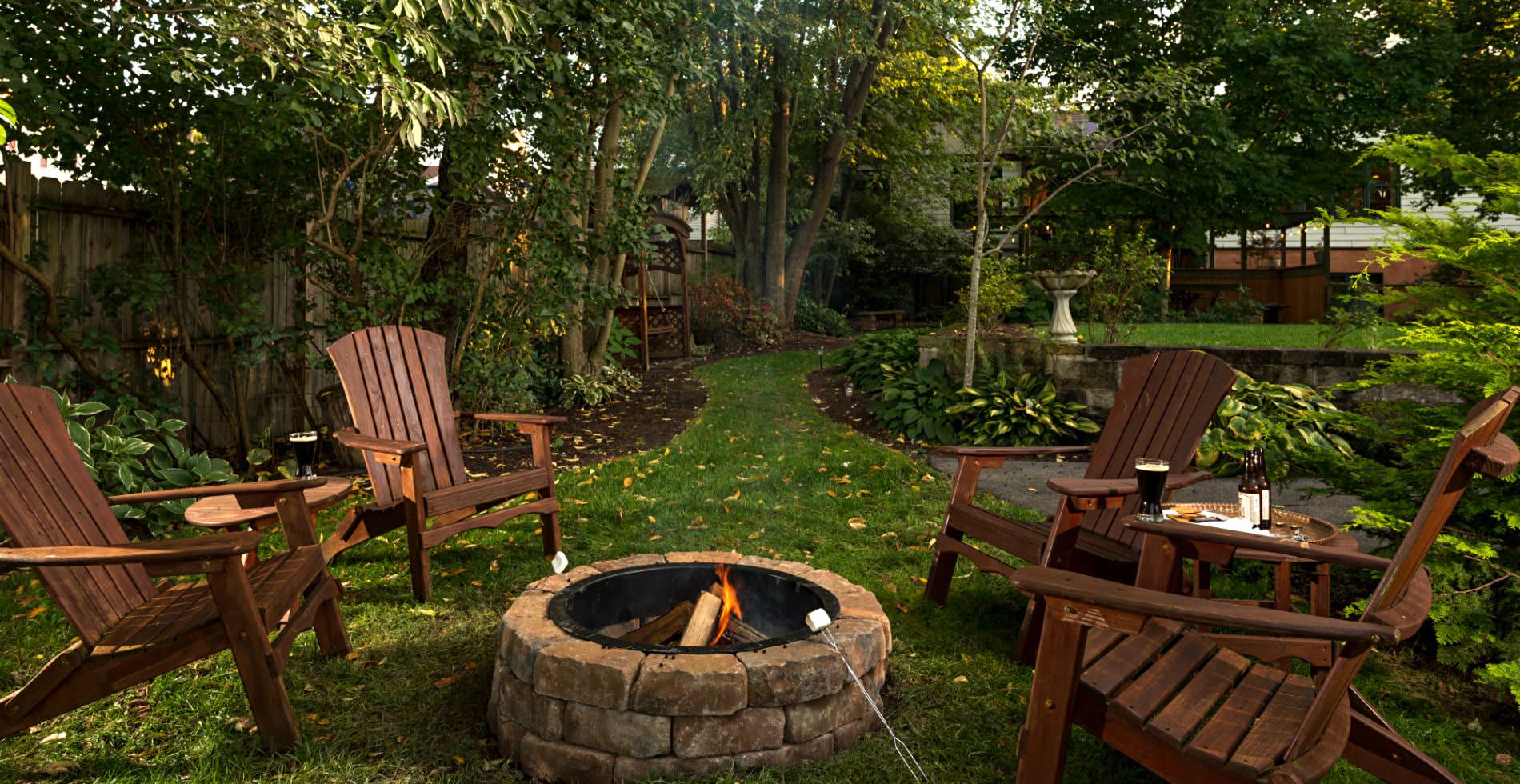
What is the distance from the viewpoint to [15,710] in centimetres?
208

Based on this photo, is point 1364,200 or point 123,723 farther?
point 1364,200

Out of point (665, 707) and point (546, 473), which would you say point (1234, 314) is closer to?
point (546, 473)

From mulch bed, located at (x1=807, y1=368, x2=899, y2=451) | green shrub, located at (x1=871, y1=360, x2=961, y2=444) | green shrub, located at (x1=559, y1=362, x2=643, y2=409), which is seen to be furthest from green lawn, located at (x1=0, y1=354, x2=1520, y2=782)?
green shrub, located at (x1=559, y1=362, x2=643, y2=409)

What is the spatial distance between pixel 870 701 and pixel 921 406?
16.1ft

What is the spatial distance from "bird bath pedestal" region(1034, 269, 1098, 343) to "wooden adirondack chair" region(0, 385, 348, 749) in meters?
6.66

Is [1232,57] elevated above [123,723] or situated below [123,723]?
above

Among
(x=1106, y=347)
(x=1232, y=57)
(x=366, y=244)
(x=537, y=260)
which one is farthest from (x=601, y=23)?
(x=1232, y=57)

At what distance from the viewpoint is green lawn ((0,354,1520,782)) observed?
2.34 meters

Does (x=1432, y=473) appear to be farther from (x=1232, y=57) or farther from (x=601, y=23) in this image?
(x=1232, y=57)

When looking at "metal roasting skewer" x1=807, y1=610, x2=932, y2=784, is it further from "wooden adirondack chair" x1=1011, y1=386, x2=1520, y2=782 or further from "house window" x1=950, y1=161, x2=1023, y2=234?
"house window" x1=950, y1=161, x2=1023, y2=234

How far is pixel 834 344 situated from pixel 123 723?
11.8 m

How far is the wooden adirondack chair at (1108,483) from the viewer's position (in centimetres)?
285

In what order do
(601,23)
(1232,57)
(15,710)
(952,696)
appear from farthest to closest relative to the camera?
1. (1232,57)
2. (601,23)
3. (952,696)
4. (15,710)

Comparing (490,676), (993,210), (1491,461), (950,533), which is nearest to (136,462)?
(490,676)
